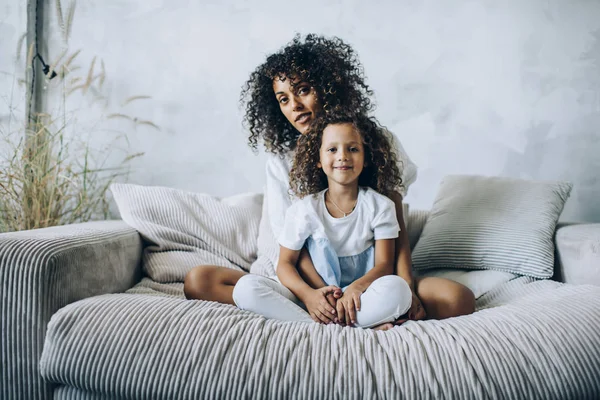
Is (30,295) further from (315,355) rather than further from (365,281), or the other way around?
(365,281)

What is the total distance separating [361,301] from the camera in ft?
3.70

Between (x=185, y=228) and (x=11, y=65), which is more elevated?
(x=11, y=65)

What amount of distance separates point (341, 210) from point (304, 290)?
261mm

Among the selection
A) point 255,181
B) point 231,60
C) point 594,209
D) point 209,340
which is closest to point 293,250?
point 209,340

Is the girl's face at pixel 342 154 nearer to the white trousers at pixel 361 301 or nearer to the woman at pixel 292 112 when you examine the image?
the woman at pixel 292 112

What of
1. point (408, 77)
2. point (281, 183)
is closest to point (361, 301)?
point (281, 183)

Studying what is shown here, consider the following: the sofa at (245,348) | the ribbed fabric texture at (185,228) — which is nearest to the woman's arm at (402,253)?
the sofa at (245,348)

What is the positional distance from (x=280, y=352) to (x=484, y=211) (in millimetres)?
956

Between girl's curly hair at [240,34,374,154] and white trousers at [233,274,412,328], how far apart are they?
580mm

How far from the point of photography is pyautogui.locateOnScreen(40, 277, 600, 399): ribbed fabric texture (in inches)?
34.6

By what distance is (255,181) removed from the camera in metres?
2.27

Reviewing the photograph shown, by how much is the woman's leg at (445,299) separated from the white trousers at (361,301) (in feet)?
0.41

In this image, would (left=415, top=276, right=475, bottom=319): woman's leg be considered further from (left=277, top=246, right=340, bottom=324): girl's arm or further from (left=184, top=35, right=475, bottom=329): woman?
(left=277, top=246, right=340, bottom=324): girl's arm

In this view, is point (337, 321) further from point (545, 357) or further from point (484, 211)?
point (484, 211)
